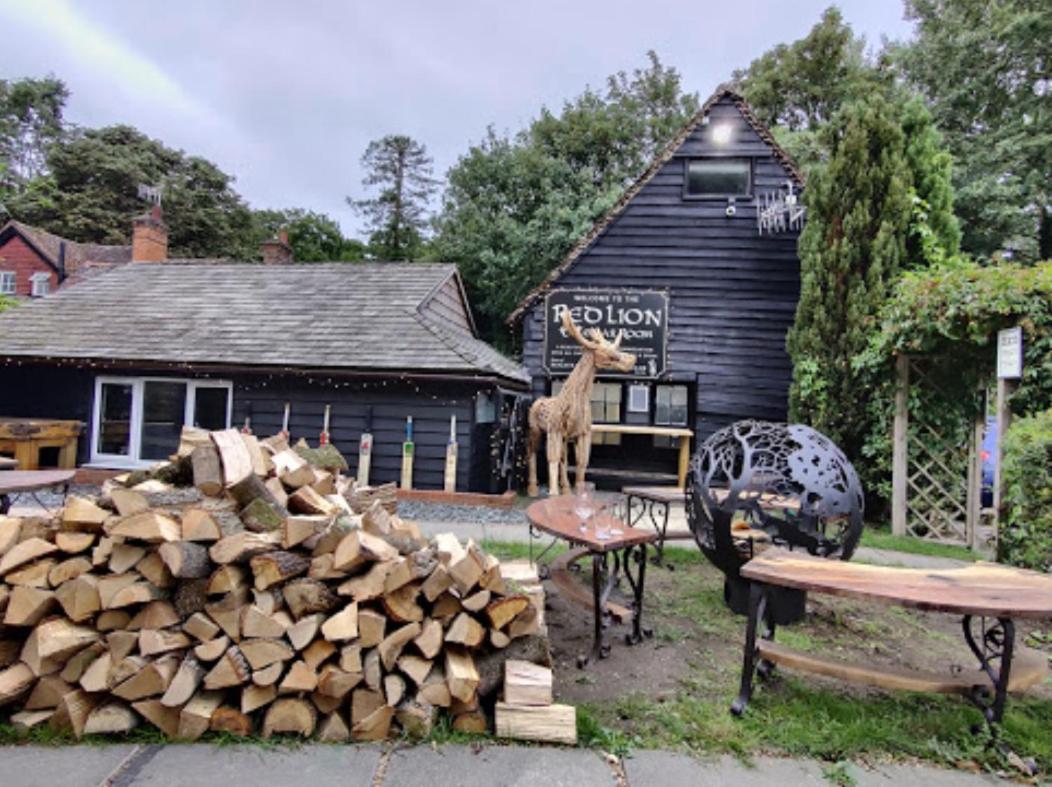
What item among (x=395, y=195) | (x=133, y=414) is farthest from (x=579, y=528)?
(x=395, y=195)

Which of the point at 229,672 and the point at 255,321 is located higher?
the point at 255,321

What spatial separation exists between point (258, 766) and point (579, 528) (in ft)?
7.00

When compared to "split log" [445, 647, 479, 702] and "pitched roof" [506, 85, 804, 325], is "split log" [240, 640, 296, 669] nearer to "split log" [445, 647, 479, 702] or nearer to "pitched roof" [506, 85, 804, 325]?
"split log" [445, 647, 479, 702]

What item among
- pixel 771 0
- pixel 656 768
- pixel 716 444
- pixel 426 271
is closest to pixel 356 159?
pixel 426 271

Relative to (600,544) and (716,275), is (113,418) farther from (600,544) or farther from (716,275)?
(716,275)

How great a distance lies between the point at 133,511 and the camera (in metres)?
2.56

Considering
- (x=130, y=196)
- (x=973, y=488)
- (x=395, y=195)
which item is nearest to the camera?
(x=973, y=488)

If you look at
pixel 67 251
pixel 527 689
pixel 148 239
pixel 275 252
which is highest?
pixel 67 251

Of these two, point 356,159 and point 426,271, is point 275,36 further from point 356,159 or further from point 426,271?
point 356,159

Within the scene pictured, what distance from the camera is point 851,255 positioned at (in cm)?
855

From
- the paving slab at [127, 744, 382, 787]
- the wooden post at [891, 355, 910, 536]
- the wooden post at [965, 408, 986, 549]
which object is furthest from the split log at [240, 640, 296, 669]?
the wooden post at [965, 408, 986, 549]

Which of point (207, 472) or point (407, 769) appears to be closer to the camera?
point (407, 769)

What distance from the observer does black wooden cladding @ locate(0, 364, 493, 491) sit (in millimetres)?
9227

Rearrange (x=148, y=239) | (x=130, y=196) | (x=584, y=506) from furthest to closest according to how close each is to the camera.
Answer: (x=130, y=196)
(x=148, y=239)
(x=584, y=506)
